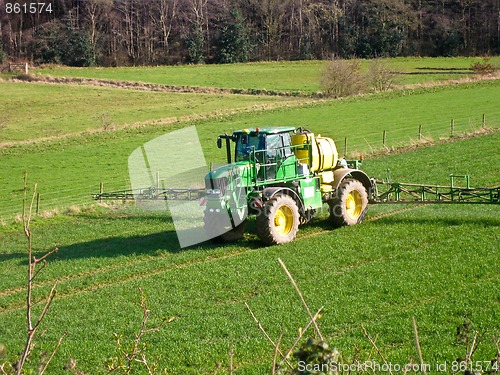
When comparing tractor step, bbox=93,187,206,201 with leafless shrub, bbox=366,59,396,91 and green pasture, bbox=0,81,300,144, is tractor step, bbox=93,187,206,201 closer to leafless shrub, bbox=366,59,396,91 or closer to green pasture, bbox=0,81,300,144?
green pasture, bbox=0,81,300,144

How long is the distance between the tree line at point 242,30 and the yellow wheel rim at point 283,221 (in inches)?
2237

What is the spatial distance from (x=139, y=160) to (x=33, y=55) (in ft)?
144

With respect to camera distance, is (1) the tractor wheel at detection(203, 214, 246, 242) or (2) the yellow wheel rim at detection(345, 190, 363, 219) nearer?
(1) the tractor wheel at detection(203, 214, 246, 242)

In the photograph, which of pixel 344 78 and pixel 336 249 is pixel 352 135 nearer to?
pixel 344 78

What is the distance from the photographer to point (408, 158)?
97.9 feet

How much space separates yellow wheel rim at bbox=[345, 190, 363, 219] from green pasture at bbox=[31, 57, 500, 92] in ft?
131

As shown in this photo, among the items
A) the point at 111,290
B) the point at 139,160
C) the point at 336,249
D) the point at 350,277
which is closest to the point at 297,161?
the point at 336,249

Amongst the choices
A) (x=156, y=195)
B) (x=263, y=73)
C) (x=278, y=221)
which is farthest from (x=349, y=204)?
(x=263, y=73)

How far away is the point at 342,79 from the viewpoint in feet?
172

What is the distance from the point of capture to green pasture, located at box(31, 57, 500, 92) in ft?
201

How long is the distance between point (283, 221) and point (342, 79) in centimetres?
3656

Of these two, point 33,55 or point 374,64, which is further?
point 33,55

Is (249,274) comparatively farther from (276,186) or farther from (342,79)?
(342,79)

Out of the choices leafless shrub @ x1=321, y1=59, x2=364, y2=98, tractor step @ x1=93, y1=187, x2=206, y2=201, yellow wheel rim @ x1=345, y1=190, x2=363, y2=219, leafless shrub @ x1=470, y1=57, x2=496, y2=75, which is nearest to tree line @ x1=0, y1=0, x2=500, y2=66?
leafless shrub @ x1=470, y1=57, x2=496, y2=75
